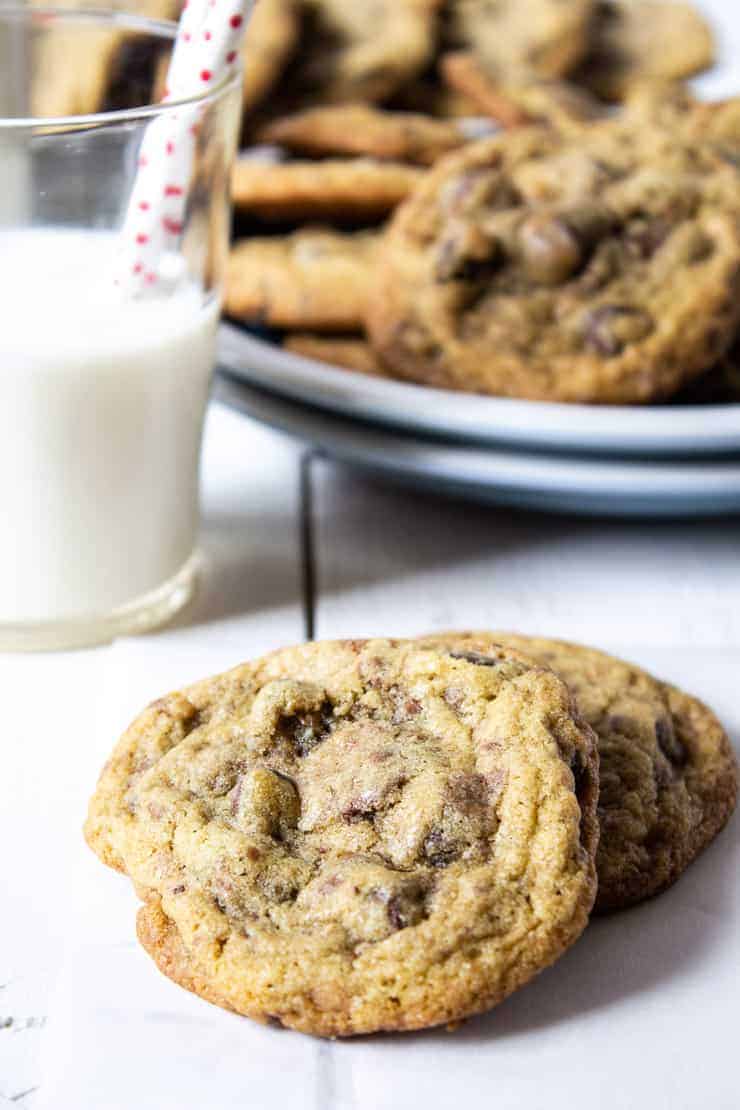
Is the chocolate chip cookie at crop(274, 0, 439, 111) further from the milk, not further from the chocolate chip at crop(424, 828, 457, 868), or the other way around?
the chocolate chip at crop(424, 828, 457, 868)

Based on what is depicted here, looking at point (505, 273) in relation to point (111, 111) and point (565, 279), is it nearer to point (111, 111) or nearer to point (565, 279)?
point (565, 279)

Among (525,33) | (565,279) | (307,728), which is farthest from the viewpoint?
(525,33)

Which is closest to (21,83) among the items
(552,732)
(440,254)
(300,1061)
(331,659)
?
(440,254)

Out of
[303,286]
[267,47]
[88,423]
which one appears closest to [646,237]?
[303,286]

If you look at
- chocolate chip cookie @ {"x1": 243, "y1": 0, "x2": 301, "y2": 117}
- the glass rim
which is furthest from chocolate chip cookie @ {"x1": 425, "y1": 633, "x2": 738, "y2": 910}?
chocolate chip cookie @ {"x1": 243, "y1": 0, "x2": 301, "y2": 117}

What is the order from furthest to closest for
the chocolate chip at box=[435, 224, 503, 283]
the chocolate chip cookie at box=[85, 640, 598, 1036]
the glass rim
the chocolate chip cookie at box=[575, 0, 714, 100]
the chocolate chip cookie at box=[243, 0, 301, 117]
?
1. the chocolate chip cookie at box=[575, 0, 714, 100]
2. the chocolate chip cookie at box=[243, 0, 301, 117]
3. the chocolate chip at box=[435, 224, 503, 283]
4. the glass rim
5. the chocolate chip cookie at box=[85, 640, 598, 1036]

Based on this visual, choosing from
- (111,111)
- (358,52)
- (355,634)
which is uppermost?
(111,111)

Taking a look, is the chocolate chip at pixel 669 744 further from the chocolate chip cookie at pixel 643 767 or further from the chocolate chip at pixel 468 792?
the chocolate chip at pixel 468 792
